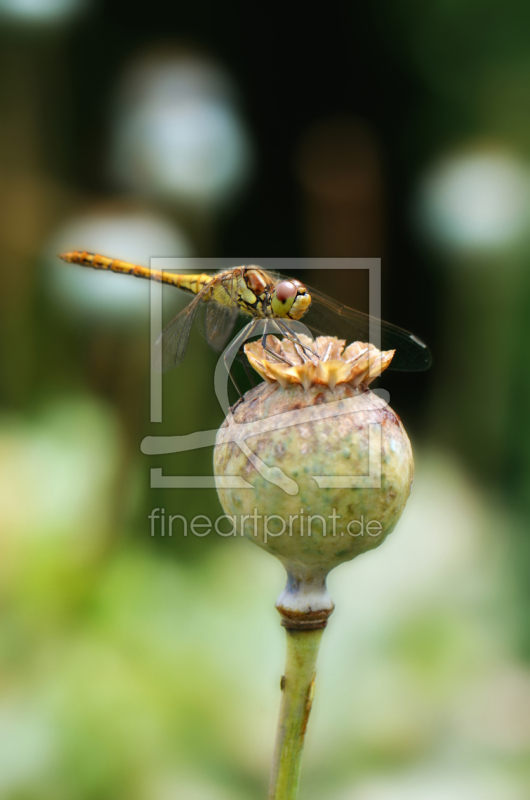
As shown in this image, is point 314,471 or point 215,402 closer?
point 314,471

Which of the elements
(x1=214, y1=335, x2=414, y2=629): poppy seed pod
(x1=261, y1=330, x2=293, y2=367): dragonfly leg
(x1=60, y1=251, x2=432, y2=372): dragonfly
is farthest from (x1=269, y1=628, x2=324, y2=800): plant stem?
(x1=60, y1=251, x2=432, y2=372): dragonfly

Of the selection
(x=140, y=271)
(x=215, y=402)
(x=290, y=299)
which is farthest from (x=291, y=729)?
(x=215, y=402)

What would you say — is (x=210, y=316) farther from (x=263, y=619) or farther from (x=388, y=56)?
(x=388, y=56)

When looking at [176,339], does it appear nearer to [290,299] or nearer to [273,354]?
[290,299]

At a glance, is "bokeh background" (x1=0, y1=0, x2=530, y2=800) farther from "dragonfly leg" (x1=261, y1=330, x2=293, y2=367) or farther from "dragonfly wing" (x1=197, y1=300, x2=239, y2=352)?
"dragonfly leg" (x1=261, y1=330, x2=293, y2=367)

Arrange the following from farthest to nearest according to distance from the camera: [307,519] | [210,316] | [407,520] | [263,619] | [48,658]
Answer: [407,520] < [263,619] < [48,658] < [210,316] < [307,519]

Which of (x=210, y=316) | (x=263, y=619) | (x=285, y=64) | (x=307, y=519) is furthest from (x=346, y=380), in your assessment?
(x=285, y=64)
